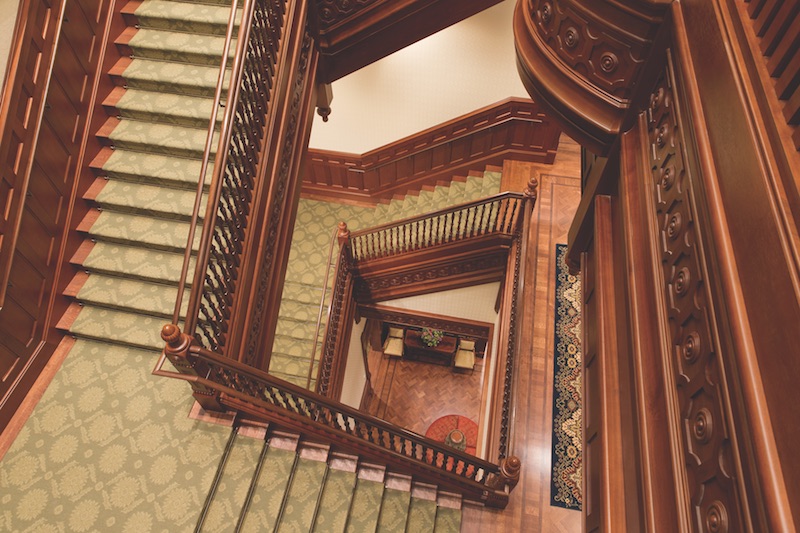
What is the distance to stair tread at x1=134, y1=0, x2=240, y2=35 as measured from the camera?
385 centimetres

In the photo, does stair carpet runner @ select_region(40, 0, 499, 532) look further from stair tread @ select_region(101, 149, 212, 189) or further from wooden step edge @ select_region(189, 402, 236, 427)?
wooden step edge @ select_region(189, 402, 236, 427)

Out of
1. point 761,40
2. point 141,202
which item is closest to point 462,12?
point 141,202

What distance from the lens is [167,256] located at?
11.2 feet

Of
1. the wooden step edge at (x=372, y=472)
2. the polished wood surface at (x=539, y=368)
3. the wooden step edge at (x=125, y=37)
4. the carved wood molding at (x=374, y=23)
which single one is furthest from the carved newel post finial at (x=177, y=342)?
the carved wood molding at (x=374, y=23)

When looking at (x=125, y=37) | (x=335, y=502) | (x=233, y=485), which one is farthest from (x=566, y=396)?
(x=125, y=37)

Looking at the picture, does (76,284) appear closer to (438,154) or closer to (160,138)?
(160,138)

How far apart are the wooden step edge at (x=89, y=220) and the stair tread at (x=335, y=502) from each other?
2.47m

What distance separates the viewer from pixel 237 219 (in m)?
3.04

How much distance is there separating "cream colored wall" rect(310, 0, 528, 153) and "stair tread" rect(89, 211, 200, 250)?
425 cm

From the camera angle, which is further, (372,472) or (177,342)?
(372,472)

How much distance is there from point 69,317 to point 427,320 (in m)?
4.63

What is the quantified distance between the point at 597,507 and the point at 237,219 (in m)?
2.51

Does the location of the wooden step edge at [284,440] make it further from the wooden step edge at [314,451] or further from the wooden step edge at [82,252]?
the wooden step edge at [82,252]

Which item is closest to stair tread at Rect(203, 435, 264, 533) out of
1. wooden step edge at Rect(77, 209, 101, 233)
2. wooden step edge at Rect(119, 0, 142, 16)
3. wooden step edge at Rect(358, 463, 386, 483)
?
wooden step edge at Rect(358, 463, 386, 483)
